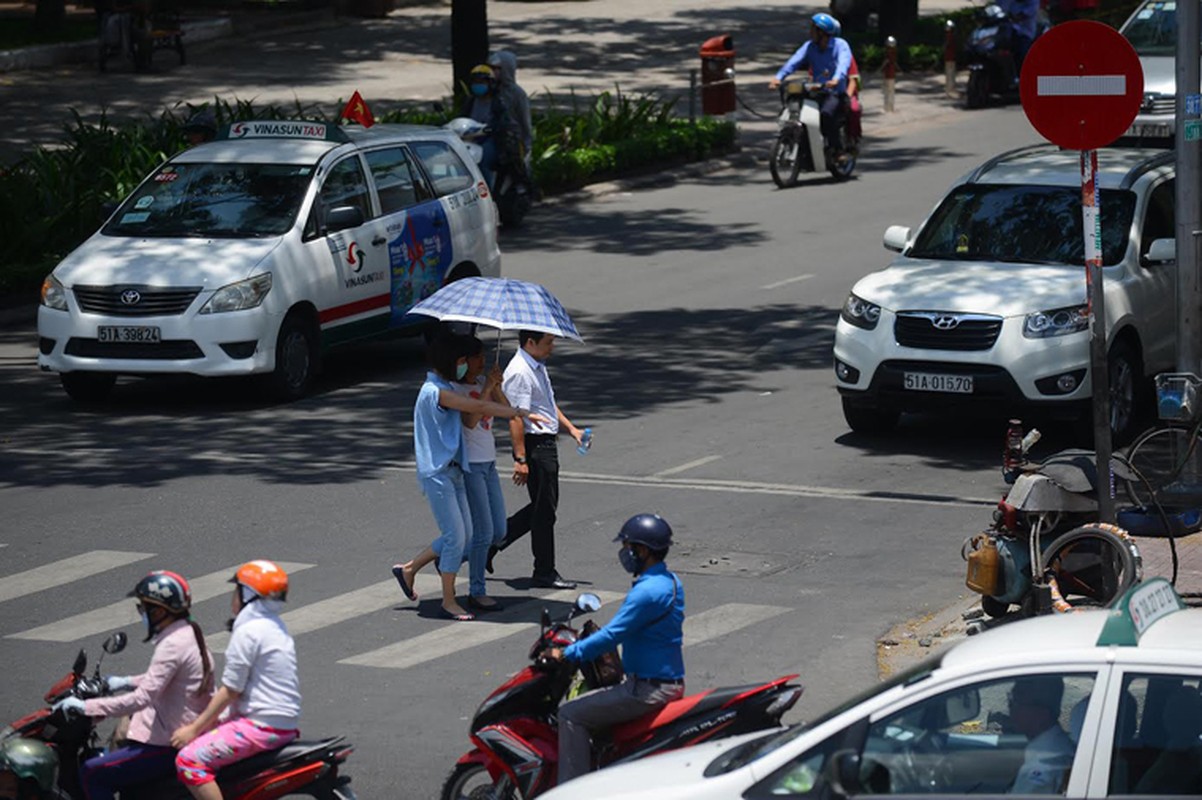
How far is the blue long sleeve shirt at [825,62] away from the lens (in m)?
27.5

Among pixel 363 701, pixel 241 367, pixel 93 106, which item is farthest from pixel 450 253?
pixel 93 106

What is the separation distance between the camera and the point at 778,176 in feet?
91.5

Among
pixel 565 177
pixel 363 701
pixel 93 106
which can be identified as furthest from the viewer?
pixel 93 106

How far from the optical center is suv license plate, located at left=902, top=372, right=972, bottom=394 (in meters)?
14.8

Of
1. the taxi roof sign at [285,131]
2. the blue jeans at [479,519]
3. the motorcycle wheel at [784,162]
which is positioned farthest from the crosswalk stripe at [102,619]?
the motorcycle wheel at [784,162]

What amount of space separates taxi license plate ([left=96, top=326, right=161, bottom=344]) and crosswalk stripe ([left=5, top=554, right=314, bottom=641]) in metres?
5.01

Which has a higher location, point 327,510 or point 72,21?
point 72,21

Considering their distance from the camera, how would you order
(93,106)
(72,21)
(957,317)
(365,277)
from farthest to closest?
(72,21) → (93,106) → (365,277) → (957,317)

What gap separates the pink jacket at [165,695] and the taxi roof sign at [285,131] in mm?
11183

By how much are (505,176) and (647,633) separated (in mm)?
17802

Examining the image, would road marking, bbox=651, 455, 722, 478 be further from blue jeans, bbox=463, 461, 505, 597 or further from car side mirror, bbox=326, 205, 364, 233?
car side mirror, bbox=326, 205, 364, 233

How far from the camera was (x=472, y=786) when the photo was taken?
26.7ft

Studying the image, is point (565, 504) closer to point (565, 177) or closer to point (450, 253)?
point (450, 253)

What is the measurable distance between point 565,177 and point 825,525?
15049 millimetres
